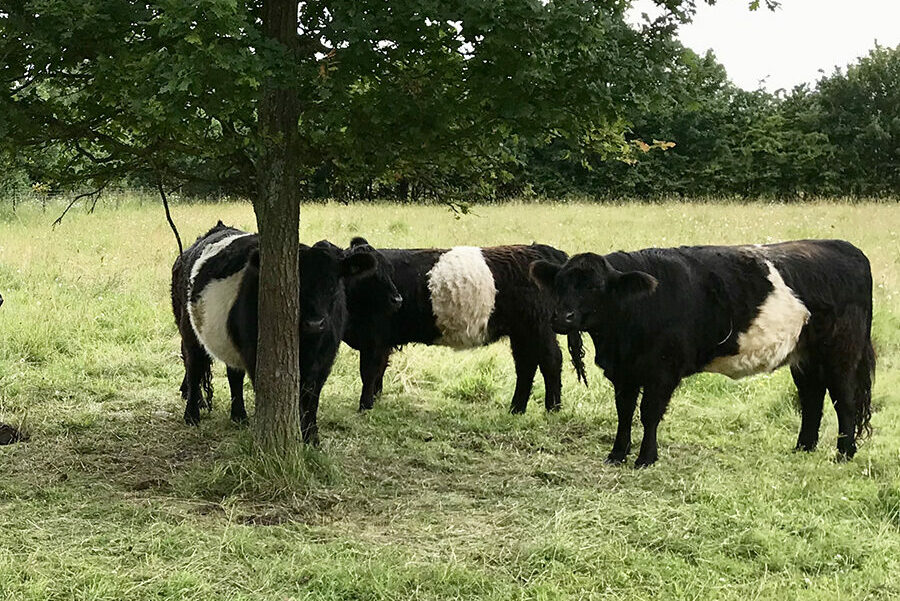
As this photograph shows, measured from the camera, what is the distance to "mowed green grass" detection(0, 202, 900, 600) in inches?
172

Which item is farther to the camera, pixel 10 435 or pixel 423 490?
pixel 10 435

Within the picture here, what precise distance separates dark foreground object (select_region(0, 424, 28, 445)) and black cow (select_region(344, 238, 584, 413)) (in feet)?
9.27

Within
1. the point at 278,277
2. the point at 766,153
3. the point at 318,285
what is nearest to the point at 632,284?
the point at 318,285

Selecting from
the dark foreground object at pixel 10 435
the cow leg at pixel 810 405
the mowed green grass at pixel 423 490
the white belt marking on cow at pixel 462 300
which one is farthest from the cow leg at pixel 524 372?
the dark foreground object at pixel 10 435

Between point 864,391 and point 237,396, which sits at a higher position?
point 864,391

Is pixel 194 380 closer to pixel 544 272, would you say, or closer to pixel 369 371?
pixel 369 371

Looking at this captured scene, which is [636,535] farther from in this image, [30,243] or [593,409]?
[30,243]

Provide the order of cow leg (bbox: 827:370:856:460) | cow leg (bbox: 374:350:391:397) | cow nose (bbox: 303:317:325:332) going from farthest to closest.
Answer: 1. cow leg (bbox: 374:350:391:397)
2. cow leg (bbox: 827:370:856:460)
3. cow nose (bbox: 303:317:325:332)

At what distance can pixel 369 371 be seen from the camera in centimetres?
827

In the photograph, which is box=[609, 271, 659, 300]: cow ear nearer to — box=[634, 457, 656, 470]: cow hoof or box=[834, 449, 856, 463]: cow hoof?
box=[634, 457, 656, 470]: cow hoof

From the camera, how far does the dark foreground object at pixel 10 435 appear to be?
6813 mm

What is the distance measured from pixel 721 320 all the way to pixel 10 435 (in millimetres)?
5455

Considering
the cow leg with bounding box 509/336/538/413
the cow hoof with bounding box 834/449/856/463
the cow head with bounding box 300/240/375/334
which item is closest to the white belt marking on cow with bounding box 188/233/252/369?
the cow head with bounding box 300/240/375/334

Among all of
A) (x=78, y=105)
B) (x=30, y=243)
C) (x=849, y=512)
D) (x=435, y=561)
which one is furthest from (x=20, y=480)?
(x=30, y=243)
